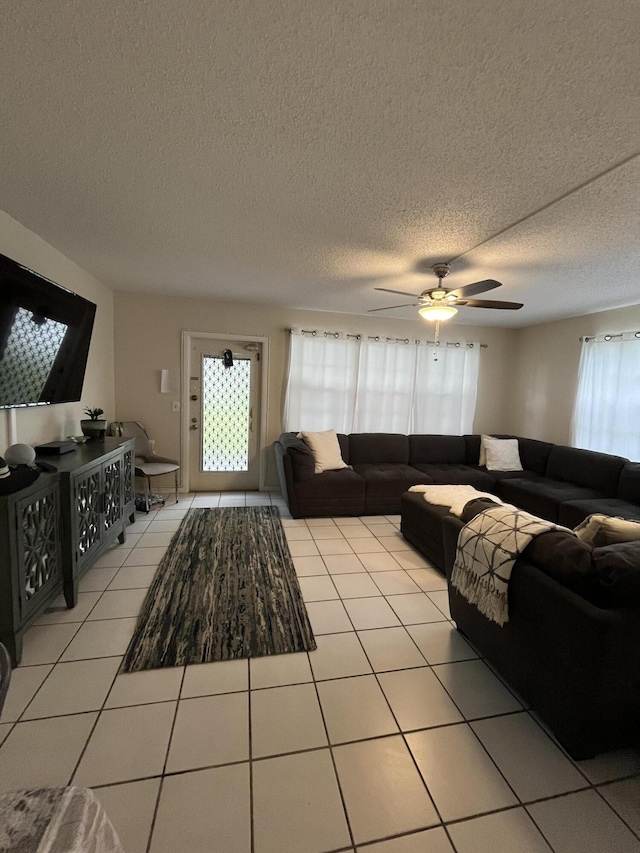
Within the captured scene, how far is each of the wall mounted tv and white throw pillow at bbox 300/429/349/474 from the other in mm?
2341

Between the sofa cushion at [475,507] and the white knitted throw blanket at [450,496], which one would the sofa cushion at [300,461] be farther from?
the sofa cushion at [475,507]

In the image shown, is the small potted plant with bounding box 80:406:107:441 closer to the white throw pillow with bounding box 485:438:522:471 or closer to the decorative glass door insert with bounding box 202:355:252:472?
the decorative glass door insert with bounding box 202:355:252:472

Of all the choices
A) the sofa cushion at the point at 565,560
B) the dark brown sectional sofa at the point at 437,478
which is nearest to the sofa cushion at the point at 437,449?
the dark brown sectional sofa at the point at 437,478

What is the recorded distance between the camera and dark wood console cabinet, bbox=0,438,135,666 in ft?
5.38

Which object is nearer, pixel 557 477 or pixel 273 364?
pixel 557 477

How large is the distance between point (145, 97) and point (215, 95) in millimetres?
255

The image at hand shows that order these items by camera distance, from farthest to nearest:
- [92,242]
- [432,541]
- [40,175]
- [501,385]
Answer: [501,385] < [432,541] < [92,242] < [40,175]

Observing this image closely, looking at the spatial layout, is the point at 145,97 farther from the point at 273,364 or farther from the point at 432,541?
the point at 273,364

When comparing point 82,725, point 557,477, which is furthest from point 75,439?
point 557,477

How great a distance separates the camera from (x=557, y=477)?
424 centimetres

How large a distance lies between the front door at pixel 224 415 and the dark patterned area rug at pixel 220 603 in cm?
128

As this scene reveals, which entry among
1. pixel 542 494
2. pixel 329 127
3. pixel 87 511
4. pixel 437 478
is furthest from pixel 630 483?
pixel 87 511

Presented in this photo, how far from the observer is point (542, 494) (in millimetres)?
3611

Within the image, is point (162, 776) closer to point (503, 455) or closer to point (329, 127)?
point (329, 127)
